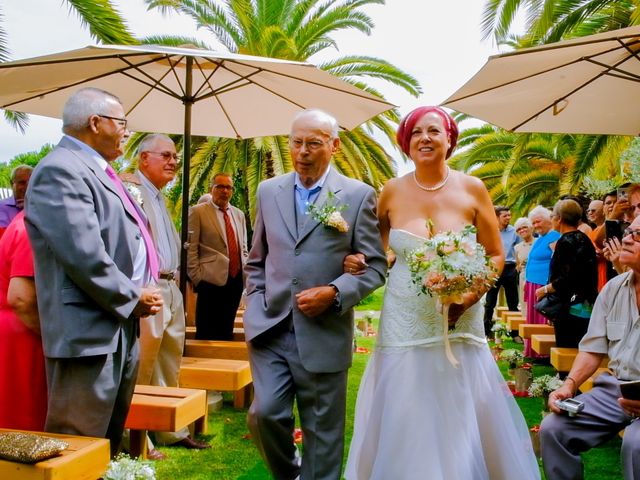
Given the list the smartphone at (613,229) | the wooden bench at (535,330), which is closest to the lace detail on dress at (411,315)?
the smartphone at (613,229)

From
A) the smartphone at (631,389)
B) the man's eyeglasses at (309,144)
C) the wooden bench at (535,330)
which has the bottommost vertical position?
the wooden bench at (535,330)

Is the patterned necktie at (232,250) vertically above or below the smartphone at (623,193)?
below

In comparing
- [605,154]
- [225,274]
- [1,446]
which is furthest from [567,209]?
[605,154]

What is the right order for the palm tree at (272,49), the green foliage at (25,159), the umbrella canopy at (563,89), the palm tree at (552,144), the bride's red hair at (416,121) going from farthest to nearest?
the green foliage at (25,159) < the palm tree at (272,49) < the palm tree at (552,144) < the umbrella canopy at (563,89) < the bride's red hair at (416,121)

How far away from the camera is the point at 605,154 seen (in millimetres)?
15047

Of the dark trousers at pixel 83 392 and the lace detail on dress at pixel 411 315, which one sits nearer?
the dark trousers at pixel 83 392

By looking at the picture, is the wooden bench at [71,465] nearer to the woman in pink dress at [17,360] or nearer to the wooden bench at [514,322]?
the woman in pink dress at [17,360]

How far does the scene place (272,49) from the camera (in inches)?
691

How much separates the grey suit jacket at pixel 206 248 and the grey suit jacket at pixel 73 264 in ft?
12.6

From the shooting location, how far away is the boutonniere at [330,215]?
4.04 metres

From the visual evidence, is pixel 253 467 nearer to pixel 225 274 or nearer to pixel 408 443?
pixel 408 443

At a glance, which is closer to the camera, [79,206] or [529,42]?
[79,206]

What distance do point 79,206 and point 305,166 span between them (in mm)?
1400

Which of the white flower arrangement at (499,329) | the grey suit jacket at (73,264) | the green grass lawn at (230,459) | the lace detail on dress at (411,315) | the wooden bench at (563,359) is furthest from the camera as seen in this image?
the white flower arrangement at (499,329)
